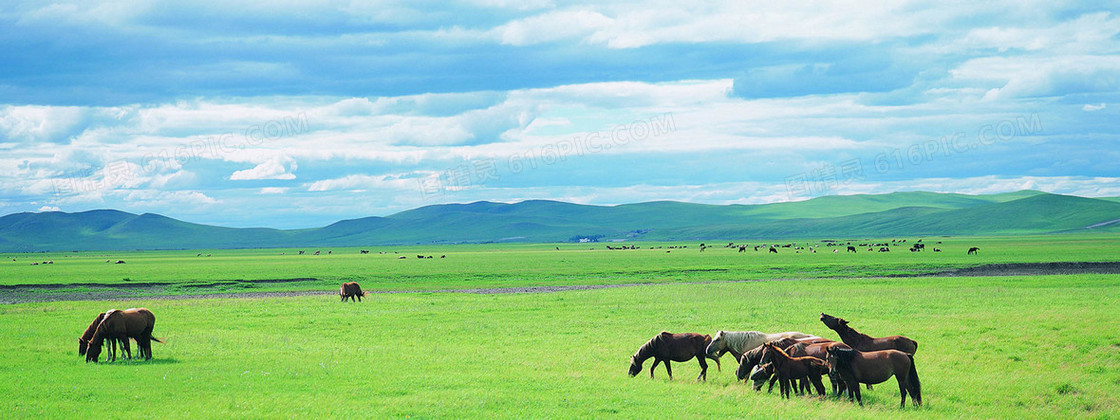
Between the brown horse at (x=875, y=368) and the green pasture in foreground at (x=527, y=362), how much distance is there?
18.2 inches

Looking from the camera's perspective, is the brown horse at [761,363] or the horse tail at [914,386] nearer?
the horse tail at [914,386]

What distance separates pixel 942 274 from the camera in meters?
63.6

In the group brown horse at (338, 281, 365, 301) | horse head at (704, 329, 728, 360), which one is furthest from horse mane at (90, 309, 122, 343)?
brown horse at (338, 281, 365, 301)

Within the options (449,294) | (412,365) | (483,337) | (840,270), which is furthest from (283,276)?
(412,365)

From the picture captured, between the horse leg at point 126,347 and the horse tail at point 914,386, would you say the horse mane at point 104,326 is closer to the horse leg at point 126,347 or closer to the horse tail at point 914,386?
the horse leg at point 126,347

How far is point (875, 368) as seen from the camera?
1628 cm

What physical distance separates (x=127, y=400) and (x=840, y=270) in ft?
205

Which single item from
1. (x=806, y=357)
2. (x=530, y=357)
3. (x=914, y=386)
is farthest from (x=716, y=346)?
(x=530, y=357)

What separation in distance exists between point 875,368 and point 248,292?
158ft

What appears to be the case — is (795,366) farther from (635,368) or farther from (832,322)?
(635,368)

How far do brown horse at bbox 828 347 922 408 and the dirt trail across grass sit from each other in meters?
34.8

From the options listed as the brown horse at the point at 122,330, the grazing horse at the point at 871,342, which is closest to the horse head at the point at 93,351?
the brown horse at the point at 122,330

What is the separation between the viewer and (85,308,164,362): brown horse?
69.7 feet

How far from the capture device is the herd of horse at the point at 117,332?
21.2m
